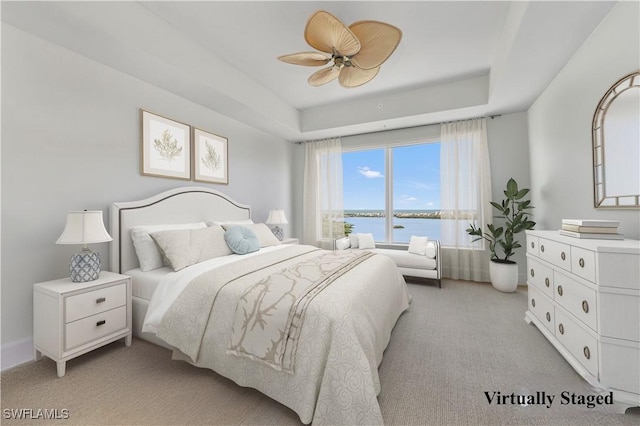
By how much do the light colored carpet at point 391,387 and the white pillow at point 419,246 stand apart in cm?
161

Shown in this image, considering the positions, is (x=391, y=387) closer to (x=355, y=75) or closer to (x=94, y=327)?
(x=94, y=327)

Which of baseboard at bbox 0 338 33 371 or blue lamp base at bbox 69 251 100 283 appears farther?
blue lamp base at bbox 69 251 100 283

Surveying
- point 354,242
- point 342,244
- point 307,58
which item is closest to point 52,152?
point 307,58

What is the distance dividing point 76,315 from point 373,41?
3.01 meters

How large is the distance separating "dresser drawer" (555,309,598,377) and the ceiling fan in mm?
2422

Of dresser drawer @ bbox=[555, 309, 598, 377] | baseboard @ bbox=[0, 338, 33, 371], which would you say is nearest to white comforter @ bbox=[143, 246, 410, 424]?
baseboard @ bbox=[0, 338, 33, 371]

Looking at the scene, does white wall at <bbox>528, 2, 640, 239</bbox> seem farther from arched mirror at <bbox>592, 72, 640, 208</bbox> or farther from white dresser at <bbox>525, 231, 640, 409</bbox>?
white dresser at <bbox>525, 231, 640, 409</bbox>

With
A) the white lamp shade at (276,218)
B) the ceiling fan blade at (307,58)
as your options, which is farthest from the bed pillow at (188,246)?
the ceiling fan blade at (307,58)

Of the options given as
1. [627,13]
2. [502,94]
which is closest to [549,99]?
[502,94]

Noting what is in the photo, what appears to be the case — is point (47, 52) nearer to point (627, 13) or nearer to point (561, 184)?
point (627, 13)

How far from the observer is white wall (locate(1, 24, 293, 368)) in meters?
1.91

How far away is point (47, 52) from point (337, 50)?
2386mm

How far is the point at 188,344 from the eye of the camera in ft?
5.83

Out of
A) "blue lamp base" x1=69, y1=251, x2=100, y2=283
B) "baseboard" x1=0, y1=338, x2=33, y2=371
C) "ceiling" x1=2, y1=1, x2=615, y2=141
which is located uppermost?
"ceiling" x1=2, y1=1, x2=615, y2=141
